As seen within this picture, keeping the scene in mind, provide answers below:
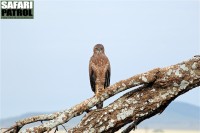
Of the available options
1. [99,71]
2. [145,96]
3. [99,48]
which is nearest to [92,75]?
[99,71]

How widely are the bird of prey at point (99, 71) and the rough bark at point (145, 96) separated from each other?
1687 millimetres

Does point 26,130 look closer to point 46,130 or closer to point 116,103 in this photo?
point 46,130

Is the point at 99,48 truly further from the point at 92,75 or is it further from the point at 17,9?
the point at 17,9

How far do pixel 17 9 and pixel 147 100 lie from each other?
13.6 feet

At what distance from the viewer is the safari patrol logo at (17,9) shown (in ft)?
33.4

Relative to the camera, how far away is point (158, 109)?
23.3ft

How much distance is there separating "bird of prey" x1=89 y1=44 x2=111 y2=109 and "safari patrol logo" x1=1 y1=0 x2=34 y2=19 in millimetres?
1844

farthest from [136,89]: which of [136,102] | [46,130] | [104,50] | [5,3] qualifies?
[5,3]

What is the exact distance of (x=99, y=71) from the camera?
8977 millimetres

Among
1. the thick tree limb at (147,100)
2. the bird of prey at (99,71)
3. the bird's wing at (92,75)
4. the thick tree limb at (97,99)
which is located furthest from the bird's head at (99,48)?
the thick tree limb at (147,100)

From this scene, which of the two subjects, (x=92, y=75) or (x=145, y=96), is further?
(x=92, y=75)

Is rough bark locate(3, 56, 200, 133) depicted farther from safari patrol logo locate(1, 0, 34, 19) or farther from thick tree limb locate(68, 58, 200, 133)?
safari patrol logo locate(1, 0, 34, 19)

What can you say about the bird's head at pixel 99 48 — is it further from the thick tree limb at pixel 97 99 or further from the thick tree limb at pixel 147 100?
the thick tree limb at pixel 147 100

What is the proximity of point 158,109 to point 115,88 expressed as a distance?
2.02 feet
